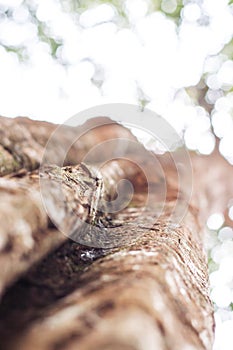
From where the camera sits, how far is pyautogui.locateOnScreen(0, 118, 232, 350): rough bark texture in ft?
2.91

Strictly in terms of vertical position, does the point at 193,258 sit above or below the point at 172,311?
below

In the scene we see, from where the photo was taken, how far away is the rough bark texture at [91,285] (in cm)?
89

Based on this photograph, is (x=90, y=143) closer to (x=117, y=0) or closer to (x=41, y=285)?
(x=41, y=285)

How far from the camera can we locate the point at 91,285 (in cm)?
107

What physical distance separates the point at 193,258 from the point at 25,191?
31.5 inches

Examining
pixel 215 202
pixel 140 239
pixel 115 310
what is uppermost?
pixel 115 310

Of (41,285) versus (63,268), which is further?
(63,268)

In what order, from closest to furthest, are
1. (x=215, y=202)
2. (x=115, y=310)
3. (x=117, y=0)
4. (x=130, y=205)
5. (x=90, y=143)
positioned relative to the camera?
(x=115, y=310), (x=130, y=205), (x=90, y=143), (x=215, y=202), (x=117, y=0)

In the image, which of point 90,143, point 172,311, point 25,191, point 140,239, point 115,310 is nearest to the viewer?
point 115,310

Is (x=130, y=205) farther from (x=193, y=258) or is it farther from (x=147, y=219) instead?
(x=193, y=258)

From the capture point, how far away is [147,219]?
205 cm

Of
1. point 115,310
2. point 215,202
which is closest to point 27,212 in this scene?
point 115,310

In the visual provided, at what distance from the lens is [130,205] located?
2.41 metres

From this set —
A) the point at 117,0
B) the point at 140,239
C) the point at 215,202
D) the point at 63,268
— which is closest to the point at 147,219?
the point at 140,239
